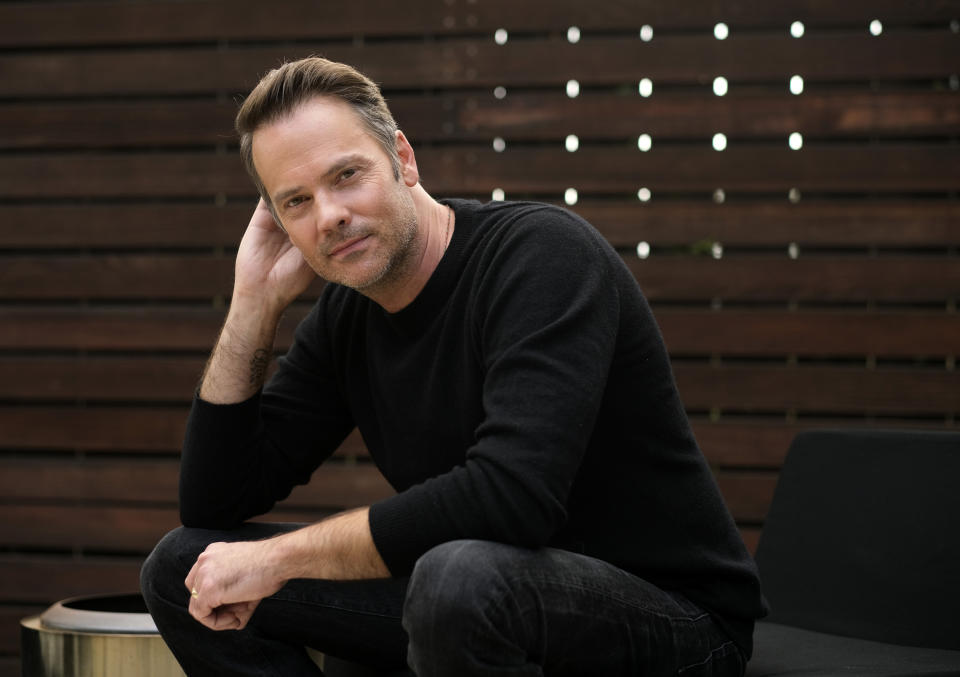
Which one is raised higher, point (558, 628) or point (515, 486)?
point (515, 486)

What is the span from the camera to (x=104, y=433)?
3.38m

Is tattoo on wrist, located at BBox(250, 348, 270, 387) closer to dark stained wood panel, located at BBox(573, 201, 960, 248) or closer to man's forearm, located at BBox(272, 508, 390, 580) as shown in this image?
man's forearm, located at BBox(272, 508, 390, 580)

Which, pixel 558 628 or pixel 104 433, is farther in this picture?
pixel 104 433

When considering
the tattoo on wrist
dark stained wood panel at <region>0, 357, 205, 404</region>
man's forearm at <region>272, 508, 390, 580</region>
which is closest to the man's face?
the tattoo on wrist

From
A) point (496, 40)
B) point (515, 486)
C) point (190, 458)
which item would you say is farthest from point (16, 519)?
point (515, 486)

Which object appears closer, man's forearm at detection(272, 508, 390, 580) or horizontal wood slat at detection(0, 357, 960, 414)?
man's forearm at detection(272, 508, 390, 580)

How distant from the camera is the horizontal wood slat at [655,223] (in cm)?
309

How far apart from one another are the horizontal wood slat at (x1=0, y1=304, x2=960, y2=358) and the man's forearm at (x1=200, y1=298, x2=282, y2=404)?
128cm

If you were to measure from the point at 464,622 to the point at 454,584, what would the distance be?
4 cm

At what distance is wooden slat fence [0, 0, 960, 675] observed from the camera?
10.1 feet

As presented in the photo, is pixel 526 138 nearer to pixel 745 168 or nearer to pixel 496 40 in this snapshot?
pixel 496 40

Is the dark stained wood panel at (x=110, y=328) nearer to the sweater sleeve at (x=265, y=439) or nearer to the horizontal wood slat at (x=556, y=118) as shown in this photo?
the horizontal wood slat at (x=556, y=118)

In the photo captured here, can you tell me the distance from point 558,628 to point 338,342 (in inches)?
29.7

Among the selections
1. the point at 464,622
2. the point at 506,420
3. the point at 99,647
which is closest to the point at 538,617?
the point at 464,622
